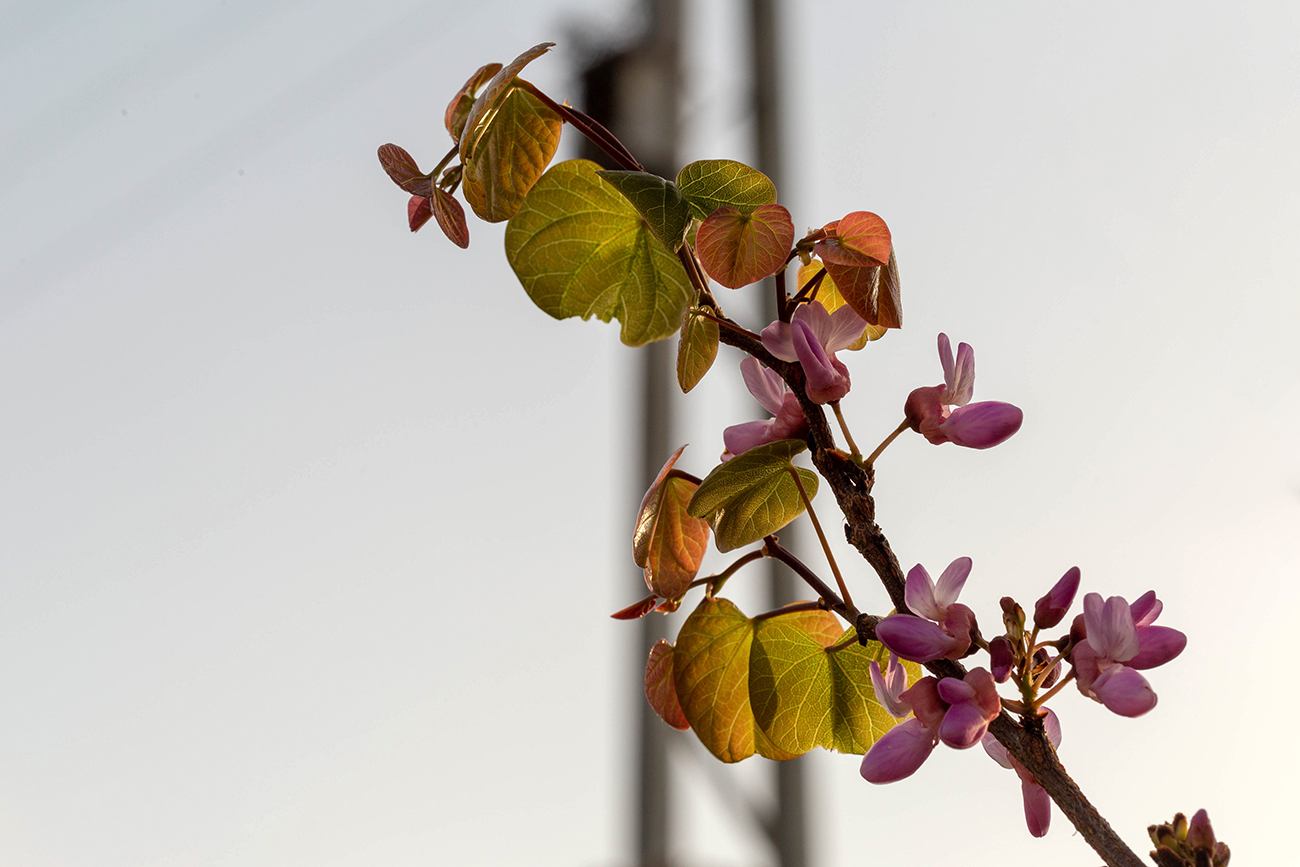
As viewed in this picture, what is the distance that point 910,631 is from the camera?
0.48 feet

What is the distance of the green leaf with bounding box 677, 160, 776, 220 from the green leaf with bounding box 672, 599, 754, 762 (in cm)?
9

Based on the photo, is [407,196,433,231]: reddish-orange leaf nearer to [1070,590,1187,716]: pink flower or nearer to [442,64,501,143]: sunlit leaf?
[442,64,501,143]: sunlit leaf

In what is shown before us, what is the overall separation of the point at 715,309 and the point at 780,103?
4.30 ft

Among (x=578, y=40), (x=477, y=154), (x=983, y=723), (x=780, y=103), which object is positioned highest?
(x=578, y=40)

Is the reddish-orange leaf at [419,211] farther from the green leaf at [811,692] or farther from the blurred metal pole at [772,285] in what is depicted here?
the blurred metal pole at [772,285]

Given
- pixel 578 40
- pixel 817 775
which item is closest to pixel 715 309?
pixel 817 775

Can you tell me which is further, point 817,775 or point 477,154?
point 817,775

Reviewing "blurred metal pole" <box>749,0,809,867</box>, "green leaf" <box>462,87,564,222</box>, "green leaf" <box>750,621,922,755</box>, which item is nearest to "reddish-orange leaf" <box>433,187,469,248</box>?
"green leaf" <box>462,87,564,222</box>

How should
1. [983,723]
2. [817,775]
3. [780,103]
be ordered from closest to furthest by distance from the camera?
1. [983,723]
2. [817,775]
3. [780,103]

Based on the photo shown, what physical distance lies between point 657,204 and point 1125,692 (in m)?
0.11

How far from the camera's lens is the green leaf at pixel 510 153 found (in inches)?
6.9

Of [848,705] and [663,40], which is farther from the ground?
[663,40]

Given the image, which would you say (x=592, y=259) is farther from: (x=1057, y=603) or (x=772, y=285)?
(x=772, y=285)

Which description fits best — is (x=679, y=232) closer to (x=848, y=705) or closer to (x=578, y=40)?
(x=848, y=705)
